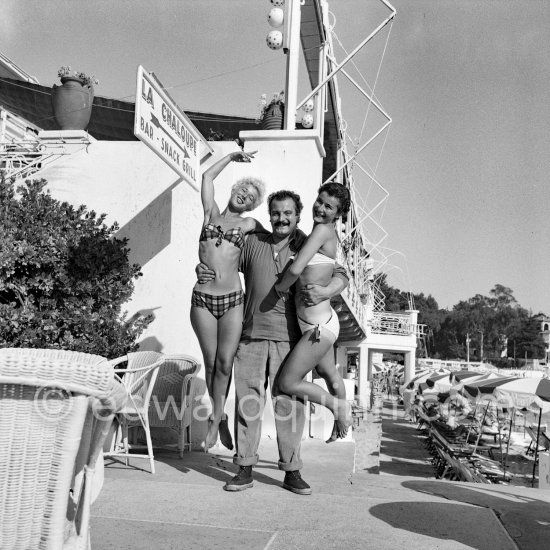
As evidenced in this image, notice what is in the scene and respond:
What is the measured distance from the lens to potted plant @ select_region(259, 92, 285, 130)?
6.57 metres

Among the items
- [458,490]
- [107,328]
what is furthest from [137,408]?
[458,490]

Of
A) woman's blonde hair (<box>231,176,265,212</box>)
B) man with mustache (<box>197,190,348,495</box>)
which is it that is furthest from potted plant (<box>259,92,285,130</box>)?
man with mustache (<box>197,190,348,495</box>)

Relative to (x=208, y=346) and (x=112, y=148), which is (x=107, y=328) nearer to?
(x=208, y=346)

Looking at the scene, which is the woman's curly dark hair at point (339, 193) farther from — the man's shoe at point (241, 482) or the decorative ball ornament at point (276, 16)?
the decorative ball ornament at point (276, 16)

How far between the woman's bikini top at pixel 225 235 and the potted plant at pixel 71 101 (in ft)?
11.8

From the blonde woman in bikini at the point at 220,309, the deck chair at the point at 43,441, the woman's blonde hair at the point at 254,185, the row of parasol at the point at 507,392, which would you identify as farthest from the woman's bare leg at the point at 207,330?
the row of parasol at the point at 507,392

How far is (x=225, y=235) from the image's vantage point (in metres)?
3.63

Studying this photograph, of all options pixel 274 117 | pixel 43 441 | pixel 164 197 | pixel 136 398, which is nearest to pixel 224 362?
pixel 136 398

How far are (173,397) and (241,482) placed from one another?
1.58 metres

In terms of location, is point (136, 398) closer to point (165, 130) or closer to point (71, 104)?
point (165, 130)

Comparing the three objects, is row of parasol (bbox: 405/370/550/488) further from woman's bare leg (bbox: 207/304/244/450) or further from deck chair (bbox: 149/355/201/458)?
woman's bare leg (bbox: 207/304/244/450)

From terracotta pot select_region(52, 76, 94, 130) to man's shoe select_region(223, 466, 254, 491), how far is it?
459 centimetres

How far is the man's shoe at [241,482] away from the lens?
328 centimetres

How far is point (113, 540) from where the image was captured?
2.40 metres
